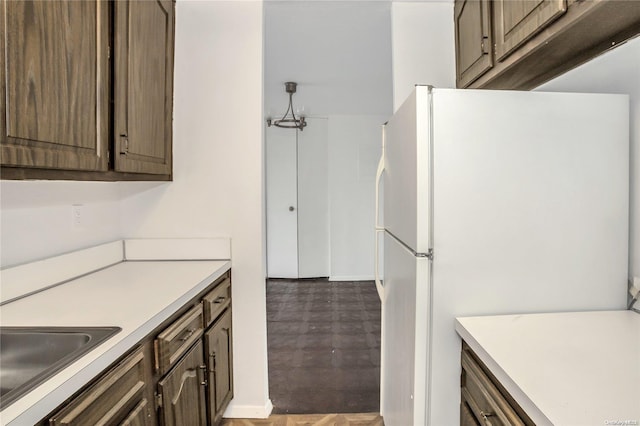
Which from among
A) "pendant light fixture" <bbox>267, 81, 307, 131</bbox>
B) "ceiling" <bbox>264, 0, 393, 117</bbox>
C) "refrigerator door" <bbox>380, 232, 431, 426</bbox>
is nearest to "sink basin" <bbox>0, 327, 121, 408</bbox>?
"refrigerator door" <bbox>380, 232, 431, 426</bbox>

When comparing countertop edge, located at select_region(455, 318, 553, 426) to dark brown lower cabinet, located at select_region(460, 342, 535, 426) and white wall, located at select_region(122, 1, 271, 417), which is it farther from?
white wall, located at select_region(122, 1, 271, 417)

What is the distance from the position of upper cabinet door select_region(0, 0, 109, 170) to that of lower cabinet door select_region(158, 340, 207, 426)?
772 millimetres

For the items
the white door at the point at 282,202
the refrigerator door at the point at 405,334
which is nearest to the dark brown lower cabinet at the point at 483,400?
the refrigerator door at the point at 405,334

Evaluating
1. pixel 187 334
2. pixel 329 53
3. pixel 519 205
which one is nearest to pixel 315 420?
pixel 187 334

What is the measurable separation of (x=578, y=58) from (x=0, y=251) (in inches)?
83.3

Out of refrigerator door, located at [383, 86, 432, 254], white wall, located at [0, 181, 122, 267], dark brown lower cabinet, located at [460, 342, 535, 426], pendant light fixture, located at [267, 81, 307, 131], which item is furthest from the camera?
pendant light fixture, located at [267, 81, 307, 131]

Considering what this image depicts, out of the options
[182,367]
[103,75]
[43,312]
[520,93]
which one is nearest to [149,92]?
[103,75]

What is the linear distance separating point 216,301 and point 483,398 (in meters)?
1.19

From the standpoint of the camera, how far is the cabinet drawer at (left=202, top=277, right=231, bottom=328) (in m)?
1.64

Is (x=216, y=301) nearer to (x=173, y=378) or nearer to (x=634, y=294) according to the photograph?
(x=173, y=378)

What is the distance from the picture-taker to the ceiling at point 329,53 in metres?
2.14

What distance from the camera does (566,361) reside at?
3.00 feet

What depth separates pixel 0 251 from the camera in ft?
4.38

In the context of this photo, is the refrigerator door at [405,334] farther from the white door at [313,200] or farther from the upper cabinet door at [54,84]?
the white door at [313,200]
